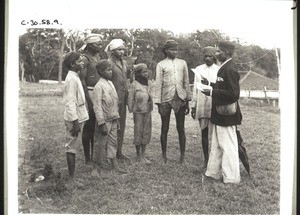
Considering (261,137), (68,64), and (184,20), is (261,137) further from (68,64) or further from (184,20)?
(68,64)

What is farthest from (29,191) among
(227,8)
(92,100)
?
(227,8)

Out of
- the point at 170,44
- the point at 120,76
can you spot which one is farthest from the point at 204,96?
the point at 120,76

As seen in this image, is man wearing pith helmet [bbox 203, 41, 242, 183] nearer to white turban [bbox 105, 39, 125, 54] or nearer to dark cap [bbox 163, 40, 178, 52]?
dark cap [bbox 163, 40, 178, 52]

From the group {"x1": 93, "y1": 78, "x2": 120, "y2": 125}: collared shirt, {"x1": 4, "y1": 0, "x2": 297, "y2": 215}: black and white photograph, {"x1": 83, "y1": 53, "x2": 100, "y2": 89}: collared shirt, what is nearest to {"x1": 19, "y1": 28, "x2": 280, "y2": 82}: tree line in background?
{"x1": 4, "y1": 0, "x2": 297, "y2": 215}: black and white photograph

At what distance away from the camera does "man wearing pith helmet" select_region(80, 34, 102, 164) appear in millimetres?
4453

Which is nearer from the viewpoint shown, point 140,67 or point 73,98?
point 73,98

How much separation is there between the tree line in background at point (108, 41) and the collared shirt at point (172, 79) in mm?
161

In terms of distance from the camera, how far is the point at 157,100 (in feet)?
14.8

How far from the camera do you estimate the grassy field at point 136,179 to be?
439cm

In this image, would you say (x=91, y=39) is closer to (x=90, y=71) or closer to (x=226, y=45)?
(x=90, y=71)

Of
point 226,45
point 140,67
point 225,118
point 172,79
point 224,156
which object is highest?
point 226,45

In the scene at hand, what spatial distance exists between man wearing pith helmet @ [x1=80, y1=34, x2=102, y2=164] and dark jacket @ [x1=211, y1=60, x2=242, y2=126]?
1169 millimetres

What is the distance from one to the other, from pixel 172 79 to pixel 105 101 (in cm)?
69

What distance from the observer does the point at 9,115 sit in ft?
14.5
